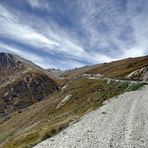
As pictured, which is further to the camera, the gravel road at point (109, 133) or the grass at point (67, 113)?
the grass at point (67, 113)

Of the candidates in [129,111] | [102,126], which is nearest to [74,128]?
[102,126]

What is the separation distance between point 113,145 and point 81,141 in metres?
4.61

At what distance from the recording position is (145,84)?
81562mm

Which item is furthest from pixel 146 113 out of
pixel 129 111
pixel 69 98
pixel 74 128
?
pixel 69 98

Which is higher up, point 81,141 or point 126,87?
point 126,87

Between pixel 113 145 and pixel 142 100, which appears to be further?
pixel 142 100

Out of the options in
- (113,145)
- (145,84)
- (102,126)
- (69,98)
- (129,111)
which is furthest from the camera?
(69,98)

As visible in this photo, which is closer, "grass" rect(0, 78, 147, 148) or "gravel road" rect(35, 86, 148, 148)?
"gravel road" rect(35, 86, 148, 148)

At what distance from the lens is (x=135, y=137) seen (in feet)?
97.3

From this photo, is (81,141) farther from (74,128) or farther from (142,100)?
(142,100)

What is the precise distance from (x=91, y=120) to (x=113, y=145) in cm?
1504

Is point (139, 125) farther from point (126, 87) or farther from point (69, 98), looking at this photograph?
point (69, 98)

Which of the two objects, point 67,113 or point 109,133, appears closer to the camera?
point 109,133

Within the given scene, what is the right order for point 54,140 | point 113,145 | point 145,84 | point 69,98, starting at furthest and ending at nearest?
1. point 69,98
2. point 145,84
3. point 54,140
4. point 113,145
